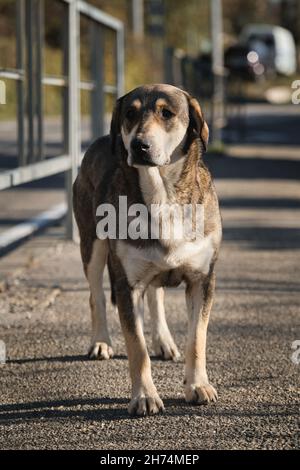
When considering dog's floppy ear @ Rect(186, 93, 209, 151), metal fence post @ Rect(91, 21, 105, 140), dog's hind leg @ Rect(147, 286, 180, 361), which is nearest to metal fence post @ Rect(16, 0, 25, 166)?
dog's hind leg @ Rect(147, 286, 180, 361)

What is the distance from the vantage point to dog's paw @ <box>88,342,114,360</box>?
19.0 feet

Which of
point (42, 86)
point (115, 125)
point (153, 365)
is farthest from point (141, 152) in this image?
point (42, 86)

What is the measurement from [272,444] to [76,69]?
20.2ft

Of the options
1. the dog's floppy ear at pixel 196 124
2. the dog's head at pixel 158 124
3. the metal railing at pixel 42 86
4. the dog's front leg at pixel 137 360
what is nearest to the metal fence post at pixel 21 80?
the metal railing at pixel 42 86

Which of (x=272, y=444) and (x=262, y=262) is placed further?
(x=262, y=262)

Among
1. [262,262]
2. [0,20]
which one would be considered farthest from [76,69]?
[0,20]

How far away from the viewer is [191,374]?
5.06 metres

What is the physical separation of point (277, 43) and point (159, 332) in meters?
50.7

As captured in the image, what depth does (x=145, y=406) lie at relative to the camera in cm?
479

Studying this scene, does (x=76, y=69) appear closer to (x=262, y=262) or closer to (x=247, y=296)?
(x=262, y=262)

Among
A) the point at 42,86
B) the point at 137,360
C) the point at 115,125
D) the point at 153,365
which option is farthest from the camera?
the point at 42,86

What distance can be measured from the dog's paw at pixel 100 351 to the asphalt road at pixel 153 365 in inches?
2.1

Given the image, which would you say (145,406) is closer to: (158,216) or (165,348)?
(158,216)

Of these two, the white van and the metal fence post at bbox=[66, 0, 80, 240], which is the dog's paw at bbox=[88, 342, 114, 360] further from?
the white van
